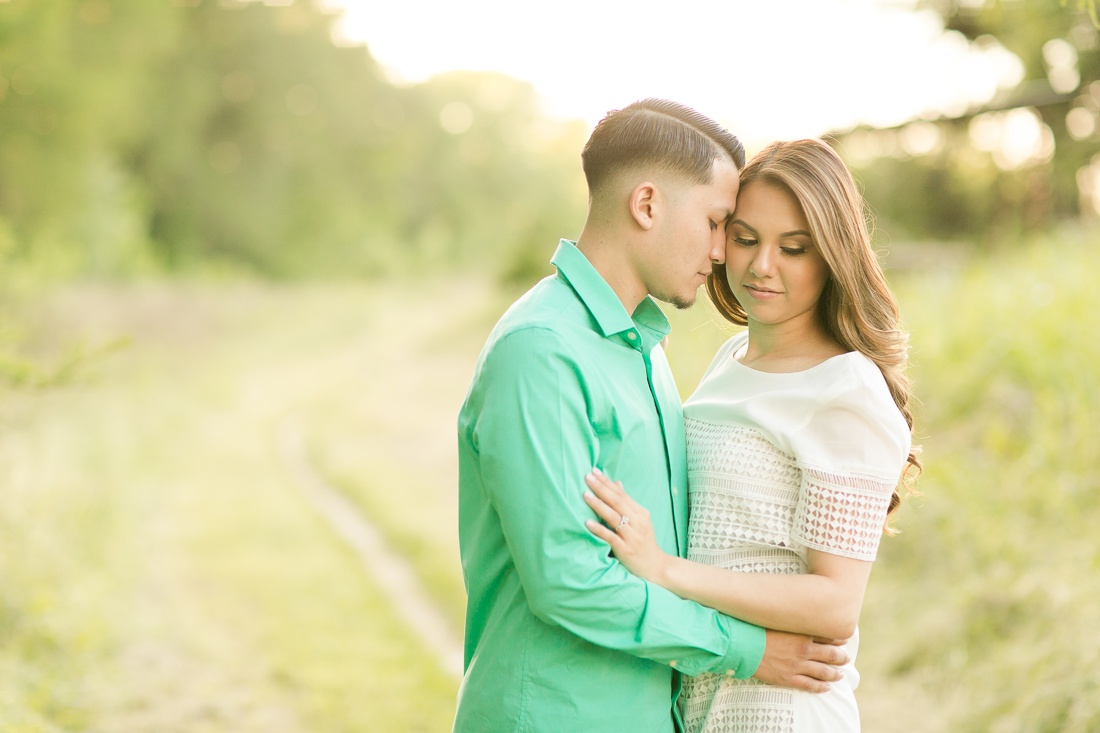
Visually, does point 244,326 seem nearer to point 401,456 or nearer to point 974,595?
point 401,456

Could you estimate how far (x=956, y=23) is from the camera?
13.3 metres

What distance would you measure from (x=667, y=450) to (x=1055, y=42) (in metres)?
12.0

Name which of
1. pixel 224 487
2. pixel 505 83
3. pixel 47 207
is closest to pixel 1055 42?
pixel 224 487

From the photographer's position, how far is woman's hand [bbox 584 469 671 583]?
2.03 meters

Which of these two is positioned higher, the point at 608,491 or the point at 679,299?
the point at 679,299

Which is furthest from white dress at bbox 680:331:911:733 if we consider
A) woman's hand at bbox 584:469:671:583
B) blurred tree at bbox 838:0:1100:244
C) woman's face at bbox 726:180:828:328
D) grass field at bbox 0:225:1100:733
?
blurred tree at bbox 838:0:1100:244

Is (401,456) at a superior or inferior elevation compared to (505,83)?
inferior

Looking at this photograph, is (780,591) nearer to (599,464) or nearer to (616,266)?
(599,464)

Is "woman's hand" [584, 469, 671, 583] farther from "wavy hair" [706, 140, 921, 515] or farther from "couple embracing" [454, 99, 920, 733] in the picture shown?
"wavy hair" [706, 140, 921, 515]

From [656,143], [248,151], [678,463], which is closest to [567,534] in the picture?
[678,463]

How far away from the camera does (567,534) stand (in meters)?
1.96

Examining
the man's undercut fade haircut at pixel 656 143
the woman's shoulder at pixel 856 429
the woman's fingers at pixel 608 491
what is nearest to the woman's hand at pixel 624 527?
the woman's fingers at pixel 608 491

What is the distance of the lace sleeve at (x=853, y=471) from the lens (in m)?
2.14

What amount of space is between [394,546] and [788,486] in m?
6.53
